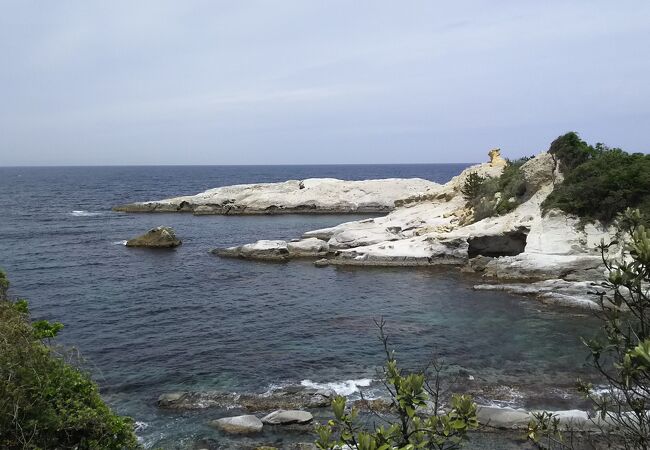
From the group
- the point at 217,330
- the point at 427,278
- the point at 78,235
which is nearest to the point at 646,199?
the point at 427,278

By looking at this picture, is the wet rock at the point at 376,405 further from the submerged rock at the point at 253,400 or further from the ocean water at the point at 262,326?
the ocean water at the point at 262,326

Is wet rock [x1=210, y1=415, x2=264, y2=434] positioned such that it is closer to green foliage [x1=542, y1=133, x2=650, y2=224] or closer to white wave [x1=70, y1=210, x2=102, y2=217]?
green foliage [x1=542, y1=133, x2=650, y2=224]

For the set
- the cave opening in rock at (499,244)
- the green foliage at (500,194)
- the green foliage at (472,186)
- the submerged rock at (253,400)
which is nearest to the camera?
the submerged rock at (253,400)

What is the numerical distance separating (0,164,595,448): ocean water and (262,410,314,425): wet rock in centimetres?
70

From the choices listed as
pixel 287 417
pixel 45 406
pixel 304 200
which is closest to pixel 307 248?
pixel 287 417

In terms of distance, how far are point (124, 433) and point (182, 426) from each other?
4495 mm

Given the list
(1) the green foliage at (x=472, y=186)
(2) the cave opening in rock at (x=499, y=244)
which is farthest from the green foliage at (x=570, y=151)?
(1) the green foliage at (x=472, y=186)

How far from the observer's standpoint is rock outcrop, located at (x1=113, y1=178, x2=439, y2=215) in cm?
7325

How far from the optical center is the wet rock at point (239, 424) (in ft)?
49.4

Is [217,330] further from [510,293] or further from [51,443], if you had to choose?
[510,293]

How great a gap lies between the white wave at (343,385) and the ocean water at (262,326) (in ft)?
0.21

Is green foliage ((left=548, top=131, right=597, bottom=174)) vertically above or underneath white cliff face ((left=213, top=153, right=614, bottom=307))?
above

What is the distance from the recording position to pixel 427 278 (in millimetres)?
34688

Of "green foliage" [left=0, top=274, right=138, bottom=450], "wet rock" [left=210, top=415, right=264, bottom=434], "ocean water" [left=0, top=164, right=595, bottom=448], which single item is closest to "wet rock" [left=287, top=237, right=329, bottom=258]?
"ocean water" [left=0, top=164, right=595, bottom=448]
